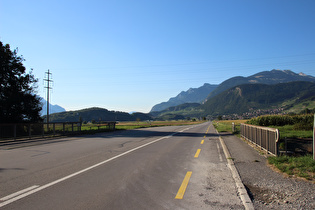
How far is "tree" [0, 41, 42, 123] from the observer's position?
26562mm

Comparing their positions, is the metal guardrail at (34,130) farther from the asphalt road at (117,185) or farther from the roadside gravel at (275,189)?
the roadside gravel at (275,189)

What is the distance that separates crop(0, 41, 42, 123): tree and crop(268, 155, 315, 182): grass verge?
91.7 ft

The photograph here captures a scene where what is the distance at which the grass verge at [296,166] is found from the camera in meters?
6.02

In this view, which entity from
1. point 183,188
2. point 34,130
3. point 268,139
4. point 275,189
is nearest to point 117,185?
point 183,188

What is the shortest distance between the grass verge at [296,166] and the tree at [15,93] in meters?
28.0

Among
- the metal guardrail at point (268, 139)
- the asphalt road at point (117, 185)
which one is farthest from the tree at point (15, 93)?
the metal guardrail at point (268, 139)

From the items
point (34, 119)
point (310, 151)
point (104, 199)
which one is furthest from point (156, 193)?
point (34, 119)

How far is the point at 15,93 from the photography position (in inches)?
1077

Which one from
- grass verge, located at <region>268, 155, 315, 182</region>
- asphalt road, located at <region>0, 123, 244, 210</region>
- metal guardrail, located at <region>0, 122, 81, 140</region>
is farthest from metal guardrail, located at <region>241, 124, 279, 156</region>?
metal guardrail, located at <region>0, 122, 81, 140</region>

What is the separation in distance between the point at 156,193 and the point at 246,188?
2.11m

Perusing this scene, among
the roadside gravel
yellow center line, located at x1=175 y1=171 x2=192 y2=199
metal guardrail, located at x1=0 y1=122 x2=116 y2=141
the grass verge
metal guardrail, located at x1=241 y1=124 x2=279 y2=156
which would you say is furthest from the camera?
metal guardrail, located at x1=0 y1=122 x2=116 y2=141

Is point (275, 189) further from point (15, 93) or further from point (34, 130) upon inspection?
point (15, 93)

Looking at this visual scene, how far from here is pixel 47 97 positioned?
42.4 metres

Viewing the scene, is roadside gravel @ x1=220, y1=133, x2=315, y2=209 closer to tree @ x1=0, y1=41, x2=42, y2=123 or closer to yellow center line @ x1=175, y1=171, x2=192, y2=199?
yellow center line @ x1=175, y1=171, x2=192, y2=199
